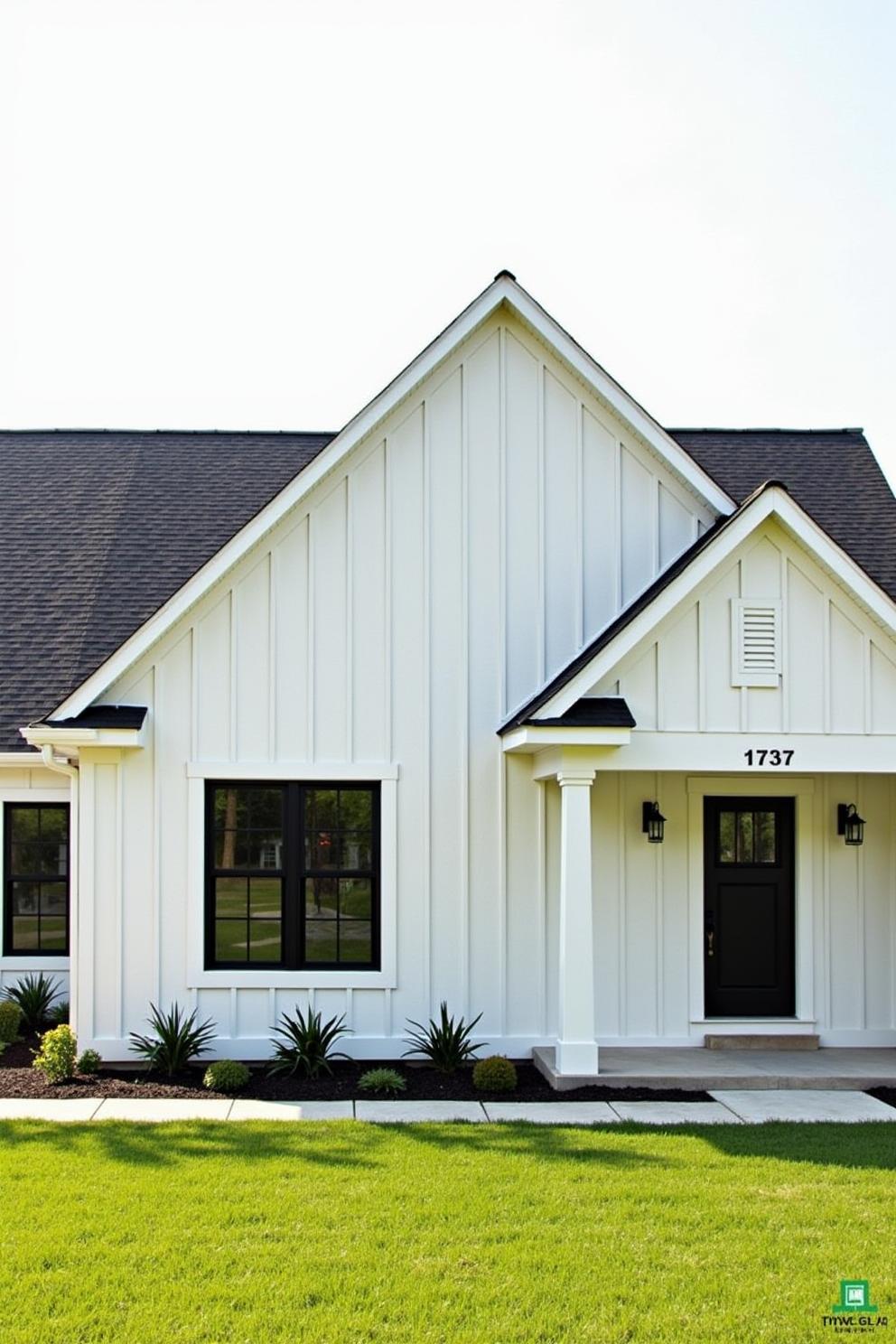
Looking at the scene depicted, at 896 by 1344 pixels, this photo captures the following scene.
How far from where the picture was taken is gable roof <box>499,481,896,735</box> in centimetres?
1061

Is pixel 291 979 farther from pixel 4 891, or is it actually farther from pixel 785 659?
pixel 785 659

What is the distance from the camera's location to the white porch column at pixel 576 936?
10734mm

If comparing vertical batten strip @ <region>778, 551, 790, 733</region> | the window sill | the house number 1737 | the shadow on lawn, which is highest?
vertical batten strip @ <region>778, 551, 790, 733</region>

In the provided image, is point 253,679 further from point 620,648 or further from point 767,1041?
point 767,1041

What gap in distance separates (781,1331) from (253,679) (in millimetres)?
7803

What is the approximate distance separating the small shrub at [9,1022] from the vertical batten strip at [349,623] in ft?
14.6

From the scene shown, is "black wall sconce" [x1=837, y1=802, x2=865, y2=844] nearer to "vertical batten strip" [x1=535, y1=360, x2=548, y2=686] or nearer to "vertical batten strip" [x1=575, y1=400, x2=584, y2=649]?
"vertical batten strip" [x1=575, y1=400, x2=584, y2=649]

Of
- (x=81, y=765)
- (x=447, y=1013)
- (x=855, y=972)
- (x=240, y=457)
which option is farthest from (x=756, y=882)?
(x=240, y=457)

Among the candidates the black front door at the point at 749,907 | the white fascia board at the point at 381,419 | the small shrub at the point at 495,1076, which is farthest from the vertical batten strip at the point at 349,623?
the black front door at the point at 749,907

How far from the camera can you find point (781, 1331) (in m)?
5.68

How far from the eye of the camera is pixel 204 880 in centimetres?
1185

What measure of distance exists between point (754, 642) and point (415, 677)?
129 inches

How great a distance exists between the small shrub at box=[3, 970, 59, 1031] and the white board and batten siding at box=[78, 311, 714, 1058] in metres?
1.88

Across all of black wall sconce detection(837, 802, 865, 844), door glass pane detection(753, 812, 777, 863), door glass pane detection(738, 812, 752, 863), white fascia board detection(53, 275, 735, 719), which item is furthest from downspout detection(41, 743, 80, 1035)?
black wall sconce detection(837, 802, 865, 844)
